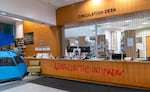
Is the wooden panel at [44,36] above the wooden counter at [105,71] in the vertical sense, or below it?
above

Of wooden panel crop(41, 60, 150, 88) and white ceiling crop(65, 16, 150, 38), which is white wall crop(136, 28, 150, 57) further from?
wooden panel crop(41, 60, 150, 88)

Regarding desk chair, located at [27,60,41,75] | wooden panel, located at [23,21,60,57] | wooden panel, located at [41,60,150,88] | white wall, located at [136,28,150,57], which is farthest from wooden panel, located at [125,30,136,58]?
desk chair, located at [27,60,41,75]

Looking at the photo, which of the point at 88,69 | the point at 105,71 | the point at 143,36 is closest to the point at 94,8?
the point at 88,69

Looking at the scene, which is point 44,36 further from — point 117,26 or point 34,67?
point 117,26

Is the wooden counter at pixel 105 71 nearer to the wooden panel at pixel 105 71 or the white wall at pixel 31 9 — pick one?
the wooden panel at pixel 105 71

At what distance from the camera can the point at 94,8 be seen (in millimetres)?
6945

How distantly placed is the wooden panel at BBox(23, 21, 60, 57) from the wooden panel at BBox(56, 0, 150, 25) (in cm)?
76

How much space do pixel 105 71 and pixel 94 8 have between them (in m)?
3.07

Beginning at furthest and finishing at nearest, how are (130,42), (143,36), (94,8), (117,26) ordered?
(143,36), (117,26), (94,8), (130,42)

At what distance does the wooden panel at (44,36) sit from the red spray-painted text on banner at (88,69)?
155 centimetres

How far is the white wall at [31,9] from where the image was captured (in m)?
5.99

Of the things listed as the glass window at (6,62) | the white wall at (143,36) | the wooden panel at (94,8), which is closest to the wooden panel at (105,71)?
the glass window at (6,62)

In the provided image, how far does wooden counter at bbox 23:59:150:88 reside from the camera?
15.9 ft

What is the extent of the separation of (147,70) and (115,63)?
105 centimetres
